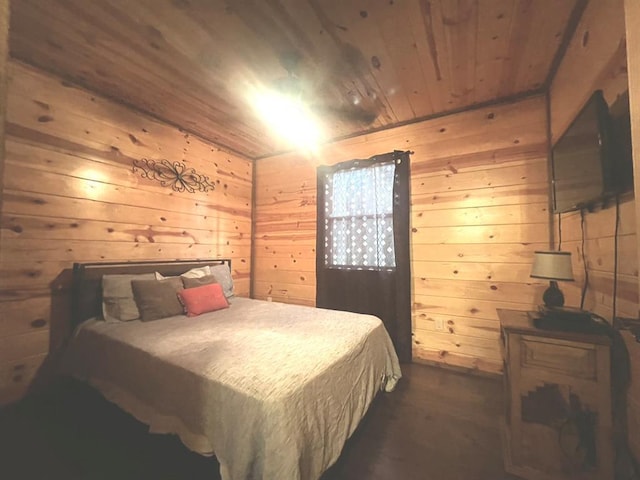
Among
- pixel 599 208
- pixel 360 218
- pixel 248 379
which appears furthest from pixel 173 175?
pixel 599 208

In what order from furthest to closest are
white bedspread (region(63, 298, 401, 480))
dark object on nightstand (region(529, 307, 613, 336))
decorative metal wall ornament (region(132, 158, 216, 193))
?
decorative metal wall ornament (region(132, 158, 216, 193)) → dark object on nightstand (region(529, 307, 613, 336)) → white bedspread (region(63, 298, 401, 480))

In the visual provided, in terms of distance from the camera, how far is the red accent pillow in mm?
2225

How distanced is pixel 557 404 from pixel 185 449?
201cm

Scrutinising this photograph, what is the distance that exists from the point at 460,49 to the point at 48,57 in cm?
293

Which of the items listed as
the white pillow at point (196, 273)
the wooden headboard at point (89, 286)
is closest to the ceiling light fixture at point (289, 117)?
the white pillow at point (196, 273)

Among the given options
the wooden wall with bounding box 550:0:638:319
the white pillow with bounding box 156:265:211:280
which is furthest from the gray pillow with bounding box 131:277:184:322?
the wooden wall with bounding box 550:0:638:319

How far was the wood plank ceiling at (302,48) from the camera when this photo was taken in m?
1.52

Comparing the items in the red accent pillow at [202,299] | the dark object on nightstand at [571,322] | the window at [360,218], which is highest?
the window at [360,218]

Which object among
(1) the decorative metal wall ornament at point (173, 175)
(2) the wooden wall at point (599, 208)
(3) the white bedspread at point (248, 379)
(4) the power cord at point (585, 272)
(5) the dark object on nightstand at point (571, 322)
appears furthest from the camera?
(1) the decorative metal wall ornament at point (173, 175)

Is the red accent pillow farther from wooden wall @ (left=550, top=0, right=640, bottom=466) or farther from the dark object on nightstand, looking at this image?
wooden wall @ (left=550, top=0, right=640, bottom=466)

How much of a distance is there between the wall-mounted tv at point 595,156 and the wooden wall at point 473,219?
1.90ft

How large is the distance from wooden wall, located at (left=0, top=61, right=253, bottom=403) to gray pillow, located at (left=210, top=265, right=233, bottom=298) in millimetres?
401

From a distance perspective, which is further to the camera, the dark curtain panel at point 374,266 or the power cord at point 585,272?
the dark curtain panel at point 374,266

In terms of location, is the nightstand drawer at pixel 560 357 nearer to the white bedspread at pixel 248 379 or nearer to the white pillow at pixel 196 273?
the white bedspread at pixel 248 379
